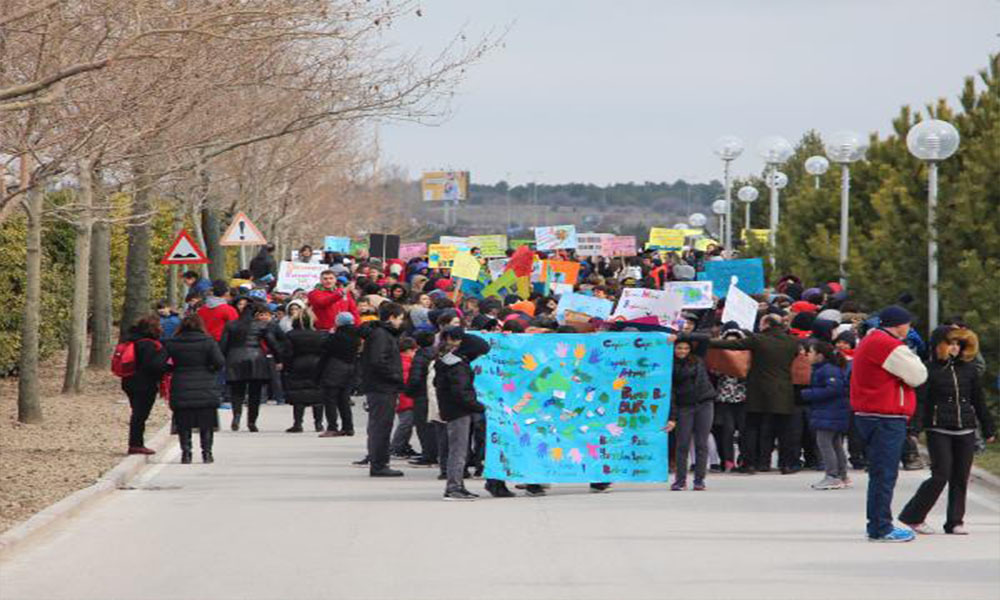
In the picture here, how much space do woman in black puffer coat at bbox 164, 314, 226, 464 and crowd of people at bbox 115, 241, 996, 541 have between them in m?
0.01

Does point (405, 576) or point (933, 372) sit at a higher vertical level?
point (933, 372)

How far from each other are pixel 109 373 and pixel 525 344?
1609 centimetres

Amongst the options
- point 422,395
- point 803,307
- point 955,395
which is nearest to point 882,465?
point 955,395

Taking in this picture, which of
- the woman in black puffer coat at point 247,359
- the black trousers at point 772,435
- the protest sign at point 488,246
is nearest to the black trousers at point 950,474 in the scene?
the black trousers at point 772,435

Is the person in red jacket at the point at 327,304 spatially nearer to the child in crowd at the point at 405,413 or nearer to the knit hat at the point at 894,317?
the child in crowd at the point at 405,413

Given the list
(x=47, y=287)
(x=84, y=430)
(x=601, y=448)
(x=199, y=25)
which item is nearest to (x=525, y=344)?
(x=601, y=448)

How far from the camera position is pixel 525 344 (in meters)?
18.1

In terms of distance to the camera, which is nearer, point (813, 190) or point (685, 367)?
point (685, 367)

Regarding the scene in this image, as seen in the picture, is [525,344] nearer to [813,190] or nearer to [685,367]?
[685,367]

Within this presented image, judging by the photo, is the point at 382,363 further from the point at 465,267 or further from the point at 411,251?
the point at 411,251

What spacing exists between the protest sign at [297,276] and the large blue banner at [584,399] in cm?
1842

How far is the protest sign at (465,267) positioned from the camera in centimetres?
3503

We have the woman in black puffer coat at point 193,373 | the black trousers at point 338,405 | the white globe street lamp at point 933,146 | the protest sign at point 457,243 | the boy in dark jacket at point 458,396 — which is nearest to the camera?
the boy in dark jacket at point 458,396

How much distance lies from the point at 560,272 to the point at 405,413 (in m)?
14.5
